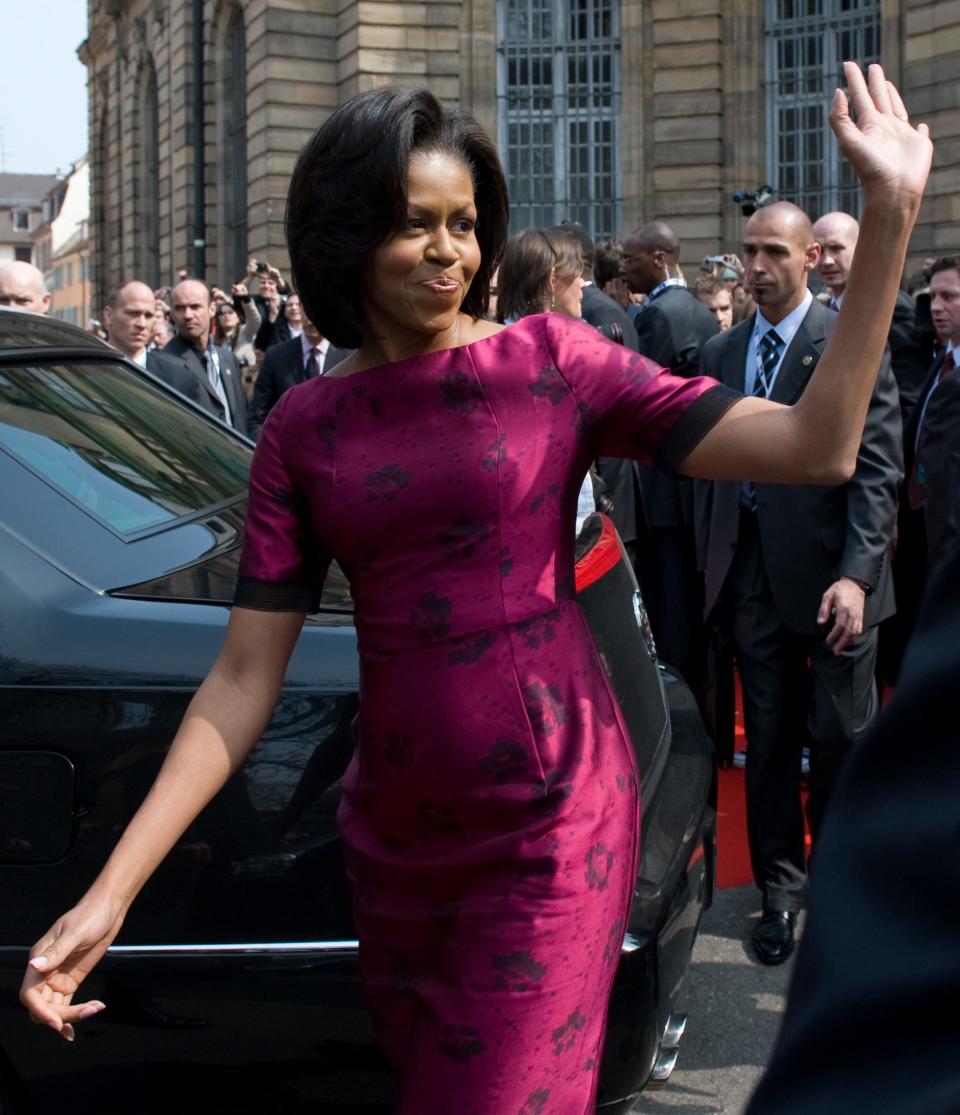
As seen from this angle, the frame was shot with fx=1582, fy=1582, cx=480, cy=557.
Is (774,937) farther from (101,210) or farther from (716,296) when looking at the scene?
(101,210)

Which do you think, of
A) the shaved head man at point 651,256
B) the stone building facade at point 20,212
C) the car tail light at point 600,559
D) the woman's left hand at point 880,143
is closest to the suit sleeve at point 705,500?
the car tail light at point 600,559

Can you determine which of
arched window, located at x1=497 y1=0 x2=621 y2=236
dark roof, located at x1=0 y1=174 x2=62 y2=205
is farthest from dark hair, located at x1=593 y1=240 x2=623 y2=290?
dark roof, located at x1=0 y1=174 x2=62 y2=205

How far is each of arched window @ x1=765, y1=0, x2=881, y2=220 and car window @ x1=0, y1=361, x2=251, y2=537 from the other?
59.8ft

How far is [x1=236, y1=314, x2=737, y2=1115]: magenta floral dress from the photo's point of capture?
6.93 ft

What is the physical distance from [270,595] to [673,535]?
4696 millimetres

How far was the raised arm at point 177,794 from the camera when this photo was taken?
2012 mm

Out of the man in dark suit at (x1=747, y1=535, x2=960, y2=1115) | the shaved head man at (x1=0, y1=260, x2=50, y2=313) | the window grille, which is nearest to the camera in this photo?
the man in dark suit at (x1=747, y1=535, x2=960, y2=1115)

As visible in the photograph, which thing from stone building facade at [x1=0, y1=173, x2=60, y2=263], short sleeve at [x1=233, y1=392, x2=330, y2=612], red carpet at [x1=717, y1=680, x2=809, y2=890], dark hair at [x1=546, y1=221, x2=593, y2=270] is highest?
stone building facade at [x1=0, y1=173, x2=60, y2=263]

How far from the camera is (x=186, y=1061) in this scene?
2605mm

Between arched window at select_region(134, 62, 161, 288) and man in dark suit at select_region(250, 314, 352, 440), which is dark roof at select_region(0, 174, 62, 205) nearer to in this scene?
arched window at select_region(134, 62, 161, 288)

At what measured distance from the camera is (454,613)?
2127mm

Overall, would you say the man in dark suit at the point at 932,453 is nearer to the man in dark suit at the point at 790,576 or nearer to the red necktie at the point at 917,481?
the red necktie at the point at 917,481

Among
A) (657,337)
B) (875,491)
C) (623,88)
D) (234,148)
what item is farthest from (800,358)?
(234,148)

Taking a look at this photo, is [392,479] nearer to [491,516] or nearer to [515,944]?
[491,516]
